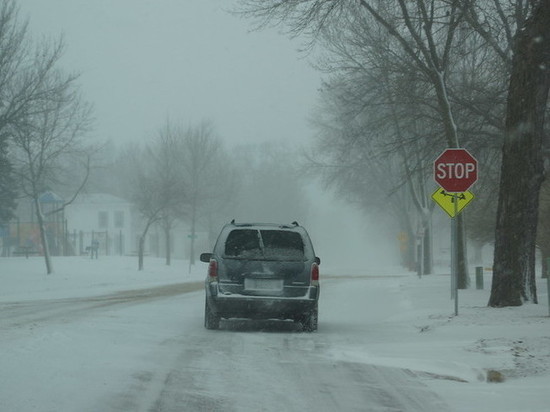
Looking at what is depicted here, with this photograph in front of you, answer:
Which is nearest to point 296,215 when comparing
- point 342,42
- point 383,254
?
point 383,254

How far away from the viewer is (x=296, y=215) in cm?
9062

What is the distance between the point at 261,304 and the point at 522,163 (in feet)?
17.3

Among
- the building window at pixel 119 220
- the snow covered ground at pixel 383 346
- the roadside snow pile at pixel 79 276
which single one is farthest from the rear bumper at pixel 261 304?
the building window at pixel 119 220

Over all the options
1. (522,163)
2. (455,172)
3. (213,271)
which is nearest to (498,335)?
(455,172)

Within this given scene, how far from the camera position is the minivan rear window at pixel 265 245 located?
14.2 m

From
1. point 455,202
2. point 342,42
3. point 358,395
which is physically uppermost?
point 342,42

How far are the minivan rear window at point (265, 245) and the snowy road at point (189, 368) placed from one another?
47.5 inches

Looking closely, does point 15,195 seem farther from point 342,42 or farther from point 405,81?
point 405,81

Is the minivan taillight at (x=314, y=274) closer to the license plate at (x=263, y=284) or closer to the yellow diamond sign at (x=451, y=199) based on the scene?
the license plate at (x=263, y=284)

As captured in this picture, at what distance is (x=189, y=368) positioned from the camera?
9.82m

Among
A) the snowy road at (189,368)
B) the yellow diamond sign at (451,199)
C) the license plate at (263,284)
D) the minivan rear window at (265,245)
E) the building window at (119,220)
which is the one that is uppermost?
the building window at (119,220)

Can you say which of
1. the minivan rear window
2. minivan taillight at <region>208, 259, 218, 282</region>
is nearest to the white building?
the minivan rear window

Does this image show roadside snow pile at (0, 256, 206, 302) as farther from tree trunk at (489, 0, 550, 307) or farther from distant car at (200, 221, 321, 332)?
tree trunk at (489, 0, 550, 307)

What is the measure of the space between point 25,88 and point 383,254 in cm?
9194
